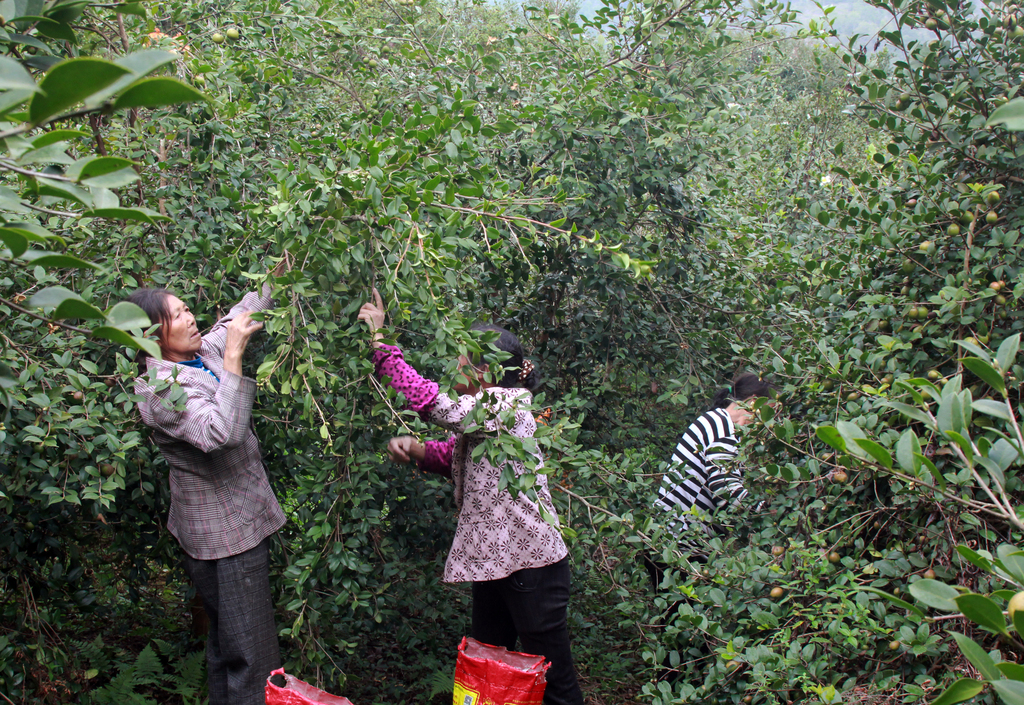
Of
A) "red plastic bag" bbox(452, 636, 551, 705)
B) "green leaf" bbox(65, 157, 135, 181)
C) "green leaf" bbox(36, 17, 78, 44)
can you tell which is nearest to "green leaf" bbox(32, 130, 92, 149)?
"green leaf" bbox(65, 157, 135, 181)

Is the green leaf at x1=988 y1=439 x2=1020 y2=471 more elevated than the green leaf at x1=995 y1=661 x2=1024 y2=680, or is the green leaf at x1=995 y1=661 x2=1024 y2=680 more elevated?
the green leaf at x1=988 y1=439 x2=1020 y2=471

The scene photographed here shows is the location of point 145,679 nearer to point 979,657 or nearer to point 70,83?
point 70,83

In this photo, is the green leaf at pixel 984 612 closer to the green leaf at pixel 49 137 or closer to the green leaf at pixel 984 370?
the green leaf at pixel 984 370

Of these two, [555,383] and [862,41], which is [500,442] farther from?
[862,41]

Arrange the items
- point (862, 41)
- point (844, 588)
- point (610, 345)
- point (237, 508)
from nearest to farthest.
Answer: point (844, 588)
point (237, 508)
point (862, 41)
point (610, 345)

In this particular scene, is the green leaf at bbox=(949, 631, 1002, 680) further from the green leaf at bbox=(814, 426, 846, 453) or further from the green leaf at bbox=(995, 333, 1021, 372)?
the green leaf at bbox=(995, 333, 1021, 372)

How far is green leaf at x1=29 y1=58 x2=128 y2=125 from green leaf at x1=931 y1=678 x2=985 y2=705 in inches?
41.3

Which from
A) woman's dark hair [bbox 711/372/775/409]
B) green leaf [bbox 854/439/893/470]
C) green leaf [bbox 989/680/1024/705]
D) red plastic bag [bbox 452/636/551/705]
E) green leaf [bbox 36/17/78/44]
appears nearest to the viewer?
green leaf [bbox 989/680/1024/705]

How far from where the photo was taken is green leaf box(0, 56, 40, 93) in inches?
28.2

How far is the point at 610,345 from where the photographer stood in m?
3.67

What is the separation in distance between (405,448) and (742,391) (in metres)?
1.51

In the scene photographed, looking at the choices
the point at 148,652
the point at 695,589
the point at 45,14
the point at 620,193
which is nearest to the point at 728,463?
the point at 695,589

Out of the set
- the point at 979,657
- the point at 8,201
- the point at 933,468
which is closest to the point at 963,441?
the point at 933,468

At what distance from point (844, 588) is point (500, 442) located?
3.38 feet
